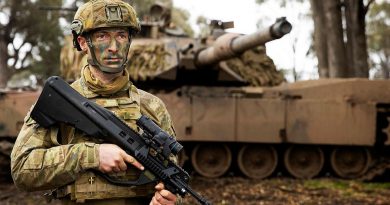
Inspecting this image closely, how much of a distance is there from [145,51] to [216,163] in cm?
281

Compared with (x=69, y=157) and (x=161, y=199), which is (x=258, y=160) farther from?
(x=69, y=157)

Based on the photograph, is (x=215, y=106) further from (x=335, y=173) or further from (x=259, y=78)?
(x=335, y=173)

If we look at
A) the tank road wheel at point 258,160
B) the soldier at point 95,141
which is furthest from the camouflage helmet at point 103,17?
the tank road wheel at point 258,160

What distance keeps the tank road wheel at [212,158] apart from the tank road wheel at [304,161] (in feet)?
4.27

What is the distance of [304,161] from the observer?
11.7 metres

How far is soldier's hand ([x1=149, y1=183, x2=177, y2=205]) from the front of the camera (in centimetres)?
258

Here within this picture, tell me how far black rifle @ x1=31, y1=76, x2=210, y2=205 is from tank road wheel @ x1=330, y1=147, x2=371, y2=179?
9.58 m

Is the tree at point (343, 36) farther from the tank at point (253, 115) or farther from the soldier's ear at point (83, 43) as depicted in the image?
the soldier's ear at point (83, 43)

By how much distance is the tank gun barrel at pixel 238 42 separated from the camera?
7346 mm

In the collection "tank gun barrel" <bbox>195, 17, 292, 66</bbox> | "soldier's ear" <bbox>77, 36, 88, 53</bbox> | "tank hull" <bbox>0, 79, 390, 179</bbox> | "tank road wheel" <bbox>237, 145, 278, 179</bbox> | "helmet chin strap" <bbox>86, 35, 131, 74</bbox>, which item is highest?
"tank gun barrel" <bbox>195, 17, 292, 66</bbox>

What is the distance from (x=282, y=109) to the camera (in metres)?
11.2

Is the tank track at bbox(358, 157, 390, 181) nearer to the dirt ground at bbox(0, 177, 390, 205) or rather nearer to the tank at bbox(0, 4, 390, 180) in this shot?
the tank at bbox(0, 4, 390, 180)

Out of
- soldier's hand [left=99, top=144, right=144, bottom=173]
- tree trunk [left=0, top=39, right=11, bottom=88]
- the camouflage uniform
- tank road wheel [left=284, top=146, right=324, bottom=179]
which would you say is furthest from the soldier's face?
tree trunk [left=0, top=39, right=11, bottom=88]

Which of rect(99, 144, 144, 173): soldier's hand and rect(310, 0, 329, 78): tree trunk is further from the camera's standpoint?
→ rect(310, 0, 329, 78): tree trunk
